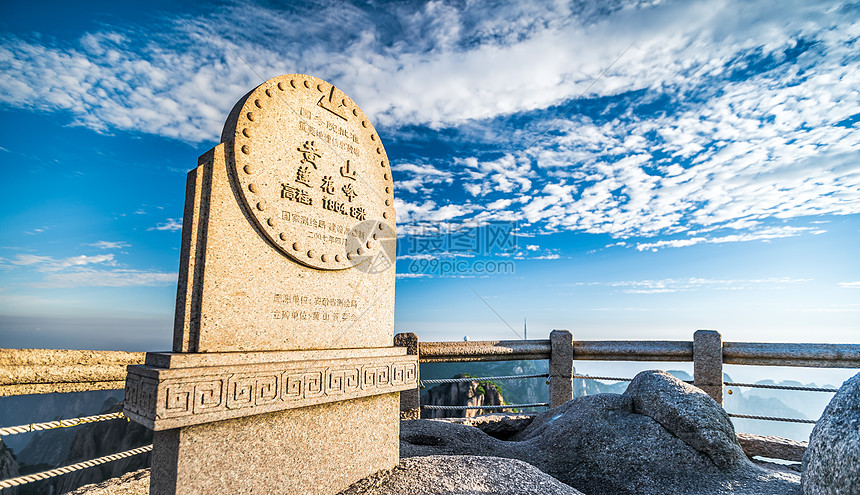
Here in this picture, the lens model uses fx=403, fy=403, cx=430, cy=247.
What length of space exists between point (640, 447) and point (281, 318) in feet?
11.8

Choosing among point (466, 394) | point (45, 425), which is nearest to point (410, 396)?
point (45, 425)

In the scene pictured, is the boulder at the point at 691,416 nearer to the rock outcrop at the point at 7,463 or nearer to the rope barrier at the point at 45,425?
the rope barrier at the point at 45,425

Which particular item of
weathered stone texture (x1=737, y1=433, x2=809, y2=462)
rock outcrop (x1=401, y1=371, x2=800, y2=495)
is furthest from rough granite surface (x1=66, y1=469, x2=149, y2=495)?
weathered stone texture (x1=737, y1=433, x2=809, y2=462)

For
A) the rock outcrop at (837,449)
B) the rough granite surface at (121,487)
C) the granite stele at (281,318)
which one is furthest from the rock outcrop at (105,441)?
the rock outcrop at (837,449)

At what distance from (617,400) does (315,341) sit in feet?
11.4

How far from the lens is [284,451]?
283cm

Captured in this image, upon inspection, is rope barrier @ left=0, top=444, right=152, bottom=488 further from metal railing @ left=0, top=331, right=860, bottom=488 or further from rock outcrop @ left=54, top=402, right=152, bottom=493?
rock outcrop @ left=54, top=402, right=152, bottom=493

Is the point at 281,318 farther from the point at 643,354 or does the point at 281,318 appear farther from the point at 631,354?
the point at 643,354

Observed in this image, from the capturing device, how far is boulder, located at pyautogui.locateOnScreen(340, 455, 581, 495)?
9.66 ft

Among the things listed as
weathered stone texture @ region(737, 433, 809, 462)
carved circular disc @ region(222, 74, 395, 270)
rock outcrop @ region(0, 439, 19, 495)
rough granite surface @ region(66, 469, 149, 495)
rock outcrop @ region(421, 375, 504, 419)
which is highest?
carved circular disc @ region(222, 74, 395, 270)

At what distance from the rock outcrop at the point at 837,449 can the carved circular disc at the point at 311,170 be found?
350 centimetres

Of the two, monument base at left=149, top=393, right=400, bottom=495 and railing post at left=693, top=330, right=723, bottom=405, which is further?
railing post at left=693, top=330, right=723, bottom=405

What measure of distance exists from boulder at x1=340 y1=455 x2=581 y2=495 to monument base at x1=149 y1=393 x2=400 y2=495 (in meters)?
0.20

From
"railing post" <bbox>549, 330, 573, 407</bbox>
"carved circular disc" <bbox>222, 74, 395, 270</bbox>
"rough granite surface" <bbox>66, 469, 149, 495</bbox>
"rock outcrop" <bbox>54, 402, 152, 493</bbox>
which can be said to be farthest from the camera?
"rock outcrop" <bbox>54, 402, 152, 493</bbox>
